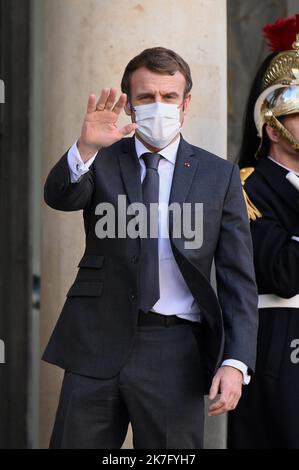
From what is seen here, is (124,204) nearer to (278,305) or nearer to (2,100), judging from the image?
(278,305)

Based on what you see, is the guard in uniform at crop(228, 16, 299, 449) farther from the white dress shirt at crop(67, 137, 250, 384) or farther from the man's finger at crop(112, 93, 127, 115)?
the man's finger at crop(112, 93, 127, 115)

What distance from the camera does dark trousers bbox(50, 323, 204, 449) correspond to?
377 cm

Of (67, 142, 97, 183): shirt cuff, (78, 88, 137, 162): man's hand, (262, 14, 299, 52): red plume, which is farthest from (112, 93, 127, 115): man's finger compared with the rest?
(262, 14, 299, 52): red plume

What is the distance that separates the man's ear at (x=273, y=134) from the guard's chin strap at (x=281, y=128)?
0.02 metres

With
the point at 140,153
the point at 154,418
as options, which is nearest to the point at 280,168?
the point at 140,153

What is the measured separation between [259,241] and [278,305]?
11.2 inches

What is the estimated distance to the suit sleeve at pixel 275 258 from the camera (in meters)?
4.51

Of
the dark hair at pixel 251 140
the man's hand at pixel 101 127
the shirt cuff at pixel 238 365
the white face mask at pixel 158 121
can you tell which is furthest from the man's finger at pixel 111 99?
the dark hair at pixel 251 140

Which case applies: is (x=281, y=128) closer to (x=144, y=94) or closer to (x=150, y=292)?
(x=144, y=94)

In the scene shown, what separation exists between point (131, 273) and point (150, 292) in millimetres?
95

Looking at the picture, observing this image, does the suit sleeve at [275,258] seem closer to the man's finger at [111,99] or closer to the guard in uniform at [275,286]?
the guard in uniform at [275,286]

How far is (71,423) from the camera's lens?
377 centimetres

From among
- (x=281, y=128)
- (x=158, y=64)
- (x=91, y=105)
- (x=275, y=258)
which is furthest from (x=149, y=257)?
(x=281, y=128)

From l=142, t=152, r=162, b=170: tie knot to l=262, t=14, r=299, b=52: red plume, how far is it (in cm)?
155
